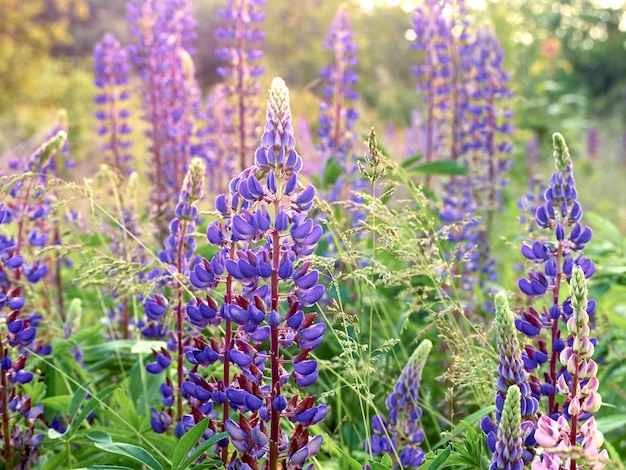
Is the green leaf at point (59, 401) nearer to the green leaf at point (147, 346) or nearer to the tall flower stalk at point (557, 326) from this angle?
the green leaf at point (147, 346)

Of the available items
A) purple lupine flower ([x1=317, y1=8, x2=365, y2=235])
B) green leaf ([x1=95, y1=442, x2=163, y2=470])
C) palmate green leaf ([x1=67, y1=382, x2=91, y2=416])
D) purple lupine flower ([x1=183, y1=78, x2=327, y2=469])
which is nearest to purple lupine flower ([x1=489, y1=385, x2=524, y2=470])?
purple lupine flower ([x1=183, y1=78, x2=327, y2=469])

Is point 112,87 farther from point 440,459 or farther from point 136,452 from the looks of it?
point 440,459

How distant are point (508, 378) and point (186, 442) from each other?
63 cm

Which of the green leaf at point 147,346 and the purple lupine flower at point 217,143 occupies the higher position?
the purple lupine flower at point 217,143

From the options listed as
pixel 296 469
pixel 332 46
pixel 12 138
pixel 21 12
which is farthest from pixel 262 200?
pixel 21 12

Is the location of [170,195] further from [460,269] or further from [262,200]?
[262,200]

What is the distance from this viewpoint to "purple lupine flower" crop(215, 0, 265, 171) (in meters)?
3.72

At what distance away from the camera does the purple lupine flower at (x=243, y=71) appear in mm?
3721

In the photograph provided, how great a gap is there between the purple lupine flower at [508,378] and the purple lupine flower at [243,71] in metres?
2.44

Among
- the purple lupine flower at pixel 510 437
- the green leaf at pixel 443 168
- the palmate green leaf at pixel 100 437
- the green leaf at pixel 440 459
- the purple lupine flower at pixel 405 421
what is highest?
the green leaf at pixel 443 168

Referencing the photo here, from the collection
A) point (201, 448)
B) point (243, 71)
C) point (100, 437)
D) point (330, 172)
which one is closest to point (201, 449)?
point (201, 448)

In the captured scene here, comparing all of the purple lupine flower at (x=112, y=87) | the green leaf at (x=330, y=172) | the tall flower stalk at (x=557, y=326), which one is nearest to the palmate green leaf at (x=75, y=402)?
the tall flower stalk at (x=557, y=326)

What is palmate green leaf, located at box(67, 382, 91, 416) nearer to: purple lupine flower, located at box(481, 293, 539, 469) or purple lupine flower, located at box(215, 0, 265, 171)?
purple lupine flower, located at box(481, 293, 539, 469)

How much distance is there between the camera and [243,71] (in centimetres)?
374
